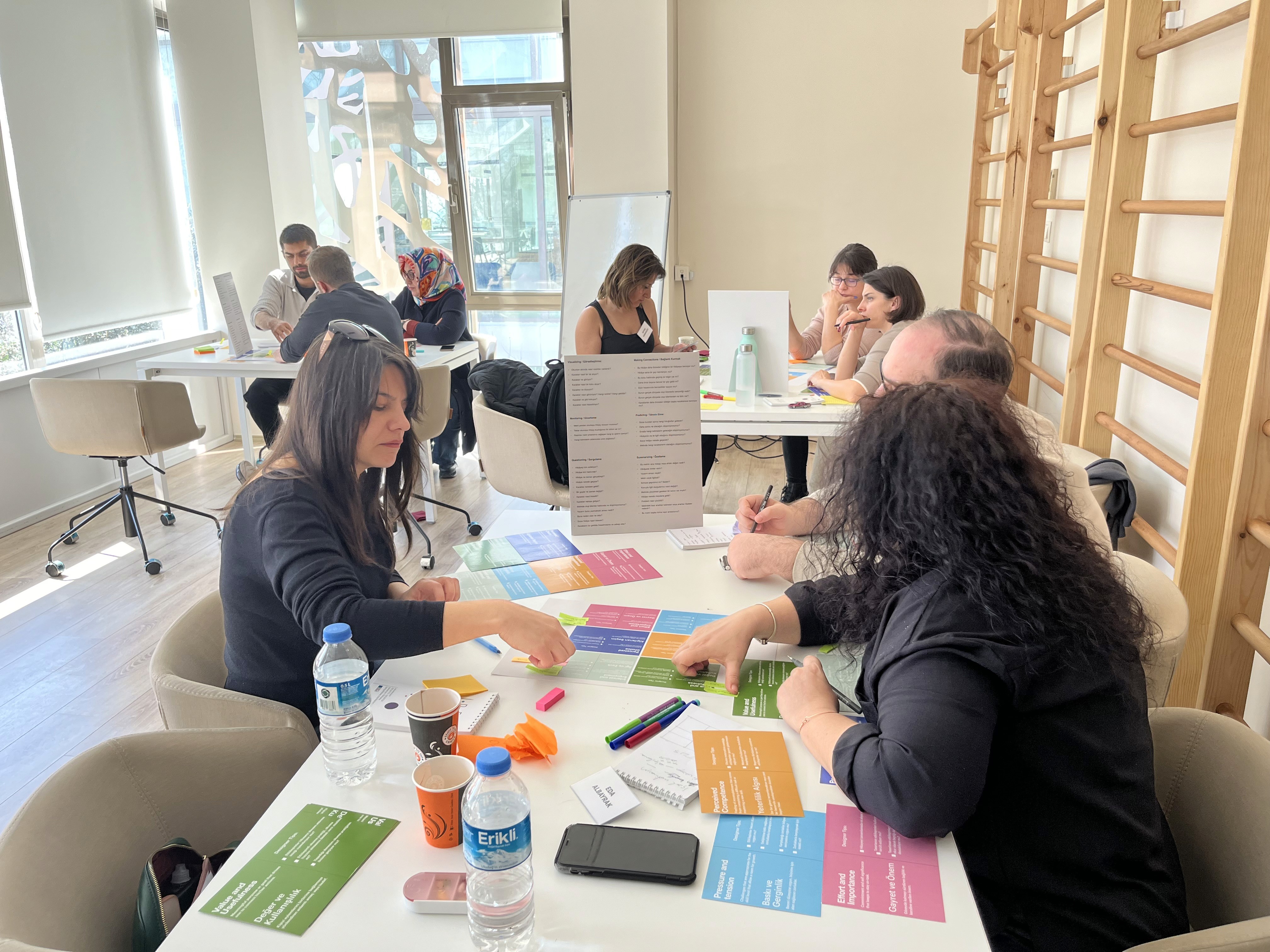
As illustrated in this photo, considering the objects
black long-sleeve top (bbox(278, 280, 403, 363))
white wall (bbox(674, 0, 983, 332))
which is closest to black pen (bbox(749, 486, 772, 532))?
black long-sleeve top (bbox(278, 280, 403, 363))

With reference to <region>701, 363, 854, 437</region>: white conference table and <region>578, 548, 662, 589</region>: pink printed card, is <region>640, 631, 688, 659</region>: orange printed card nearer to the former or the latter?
<region>578, 548, 662, 589</region>: pink printed card

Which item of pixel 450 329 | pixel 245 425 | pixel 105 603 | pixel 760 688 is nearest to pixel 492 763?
pixel 760 688

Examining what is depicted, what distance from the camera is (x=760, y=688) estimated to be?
1345mm

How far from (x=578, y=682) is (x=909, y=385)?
65 cm

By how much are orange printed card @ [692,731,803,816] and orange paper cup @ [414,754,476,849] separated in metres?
0.29

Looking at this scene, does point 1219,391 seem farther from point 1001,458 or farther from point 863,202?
point 863,202

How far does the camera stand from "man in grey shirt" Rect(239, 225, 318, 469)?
488 cm

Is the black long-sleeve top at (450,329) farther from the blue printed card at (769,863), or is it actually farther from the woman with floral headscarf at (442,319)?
the blue printed card at (769,863)

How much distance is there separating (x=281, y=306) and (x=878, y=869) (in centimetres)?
501

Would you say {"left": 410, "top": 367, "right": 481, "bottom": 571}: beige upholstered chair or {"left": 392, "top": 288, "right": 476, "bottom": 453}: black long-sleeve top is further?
{"left": 392, "top": 288, "right": 476, "bottom": 453}: black long-sleeve top

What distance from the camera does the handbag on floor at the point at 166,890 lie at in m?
1.02

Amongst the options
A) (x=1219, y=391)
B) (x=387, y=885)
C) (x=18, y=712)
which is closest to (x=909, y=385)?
(x=387, y=885)

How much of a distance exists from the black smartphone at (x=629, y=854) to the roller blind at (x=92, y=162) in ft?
15.1

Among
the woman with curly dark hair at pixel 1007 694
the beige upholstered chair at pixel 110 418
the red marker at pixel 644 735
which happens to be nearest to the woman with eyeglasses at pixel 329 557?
the red marker at pixel 644 735
